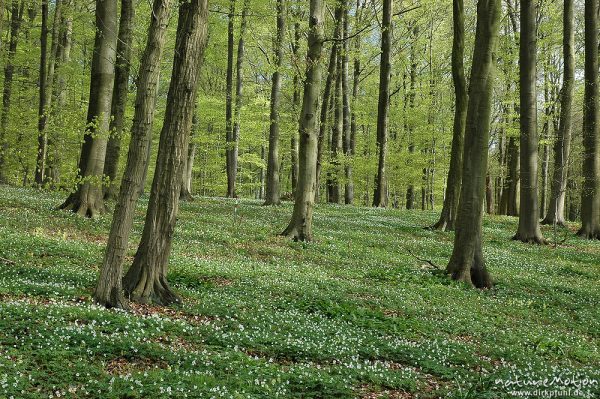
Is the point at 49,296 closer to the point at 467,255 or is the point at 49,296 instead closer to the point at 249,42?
the point at 467,255

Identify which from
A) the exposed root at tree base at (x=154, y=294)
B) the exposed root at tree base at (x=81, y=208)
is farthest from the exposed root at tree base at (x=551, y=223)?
the exposed root at tree base at (x=154, y=294)

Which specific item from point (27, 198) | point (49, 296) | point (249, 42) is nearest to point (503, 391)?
point (49, 296)

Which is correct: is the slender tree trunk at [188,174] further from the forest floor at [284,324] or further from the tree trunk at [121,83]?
the forest floor at [284,324]

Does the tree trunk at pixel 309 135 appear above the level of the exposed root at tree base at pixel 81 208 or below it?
above

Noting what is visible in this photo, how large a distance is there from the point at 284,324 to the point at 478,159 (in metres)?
8.78

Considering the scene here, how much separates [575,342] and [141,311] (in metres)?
8.43

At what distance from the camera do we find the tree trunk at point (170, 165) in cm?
929

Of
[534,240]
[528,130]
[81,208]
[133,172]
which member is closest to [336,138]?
[528,130]

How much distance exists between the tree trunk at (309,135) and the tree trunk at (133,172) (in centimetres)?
1037

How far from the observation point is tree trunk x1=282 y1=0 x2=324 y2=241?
18.3 meters

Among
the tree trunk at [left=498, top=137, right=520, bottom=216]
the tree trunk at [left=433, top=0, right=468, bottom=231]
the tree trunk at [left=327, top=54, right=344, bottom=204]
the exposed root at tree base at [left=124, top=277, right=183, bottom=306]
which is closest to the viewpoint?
the exposed root at tree base at [left=124, top=277, right=183, bottom=306]

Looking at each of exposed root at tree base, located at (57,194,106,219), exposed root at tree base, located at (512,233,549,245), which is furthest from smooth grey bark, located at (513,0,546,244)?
exposed root at tree base, located at (57,194,106,219)

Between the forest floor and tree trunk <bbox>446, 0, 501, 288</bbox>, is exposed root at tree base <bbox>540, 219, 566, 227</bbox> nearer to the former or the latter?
the forest floor

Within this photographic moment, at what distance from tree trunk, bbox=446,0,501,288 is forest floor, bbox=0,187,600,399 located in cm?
79
